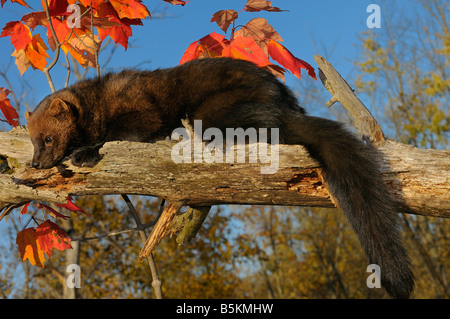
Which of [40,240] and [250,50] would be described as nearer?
[250,50]

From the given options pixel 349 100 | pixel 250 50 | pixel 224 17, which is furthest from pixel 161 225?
pixel 349 100

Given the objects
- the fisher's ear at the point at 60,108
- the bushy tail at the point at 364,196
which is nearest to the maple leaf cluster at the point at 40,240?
the fisher's ear at the point at 60,108

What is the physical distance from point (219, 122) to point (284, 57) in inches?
28.1

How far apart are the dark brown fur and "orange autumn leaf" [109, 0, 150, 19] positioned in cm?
61

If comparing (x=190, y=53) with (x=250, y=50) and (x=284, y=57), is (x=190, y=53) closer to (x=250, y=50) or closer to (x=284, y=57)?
(x=250, y=50)

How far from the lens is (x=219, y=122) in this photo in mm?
3320

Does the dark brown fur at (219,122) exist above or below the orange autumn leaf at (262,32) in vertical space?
below

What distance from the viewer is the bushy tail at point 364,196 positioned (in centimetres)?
256

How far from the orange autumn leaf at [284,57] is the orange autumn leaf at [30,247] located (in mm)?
2386

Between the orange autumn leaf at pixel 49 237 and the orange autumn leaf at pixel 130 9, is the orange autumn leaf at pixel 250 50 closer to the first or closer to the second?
the orange autumn leaf at pixel 130 9

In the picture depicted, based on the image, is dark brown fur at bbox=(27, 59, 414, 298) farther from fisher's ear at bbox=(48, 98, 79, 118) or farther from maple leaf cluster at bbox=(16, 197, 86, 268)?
maple leaf cluster at bbox=(16, 197, 86, 268)

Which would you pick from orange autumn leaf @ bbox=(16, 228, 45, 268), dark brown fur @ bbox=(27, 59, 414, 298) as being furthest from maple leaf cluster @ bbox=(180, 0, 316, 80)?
→ orange autumn leaf @ bbox=(16, 228, 45, 268)

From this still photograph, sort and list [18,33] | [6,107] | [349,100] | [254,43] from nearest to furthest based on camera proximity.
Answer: [254,43]
[18,33]
[6,107]
[349,100]

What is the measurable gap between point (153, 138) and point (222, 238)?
6884 mm
